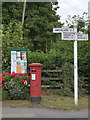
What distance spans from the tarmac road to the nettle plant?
1385mm

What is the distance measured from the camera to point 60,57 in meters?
9.69

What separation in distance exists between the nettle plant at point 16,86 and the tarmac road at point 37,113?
4.54ft

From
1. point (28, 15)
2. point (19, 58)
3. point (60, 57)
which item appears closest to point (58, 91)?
point (60, 57)

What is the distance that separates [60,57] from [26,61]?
1.64 meters

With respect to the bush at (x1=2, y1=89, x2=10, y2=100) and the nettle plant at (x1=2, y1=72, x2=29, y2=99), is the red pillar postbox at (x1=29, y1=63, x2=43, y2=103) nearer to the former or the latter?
the nettle plant at (x1=2, y1=72, x2=29, y2=99)

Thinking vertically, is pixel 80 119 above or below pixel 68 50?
below

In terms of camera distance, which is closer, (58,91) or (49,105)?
(49,105)

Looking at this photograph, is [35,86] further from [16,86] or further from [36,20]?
[36,20]

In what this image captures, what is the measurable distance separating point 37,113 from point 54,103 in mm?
1611

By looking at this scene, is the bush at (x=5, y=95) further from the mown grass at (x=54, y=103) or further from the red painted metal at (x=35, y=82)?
the red painted metal at (x=35, y=82)

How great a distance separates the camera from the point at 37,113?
631 cm

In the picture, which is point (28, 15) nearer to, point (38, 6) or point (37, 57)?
point (38, 6)

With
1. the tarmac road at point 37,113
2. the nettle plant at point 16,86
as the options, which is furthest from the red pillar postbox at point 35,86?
the tarmac road at point 37,113

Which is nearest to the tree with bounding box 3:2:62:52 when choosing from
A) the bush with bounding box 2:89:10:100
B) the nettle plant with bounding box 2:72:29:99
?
the nettle plant with bounding box 2:72:29:99
